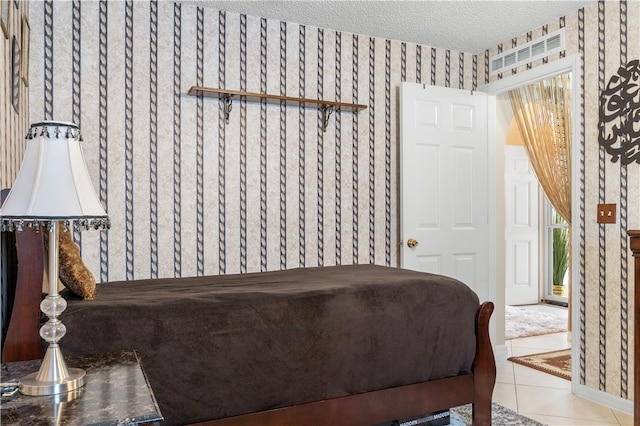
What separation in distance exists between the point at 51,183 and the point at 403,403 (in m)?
1.80

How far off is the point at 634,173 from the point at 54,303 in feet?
10.2

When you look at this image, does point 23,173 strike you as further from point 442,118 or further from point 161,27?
point 442,118

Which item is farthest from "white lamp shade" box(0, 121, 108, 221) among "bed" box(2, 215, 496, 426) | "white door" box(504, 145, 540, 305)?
"white door" box(504, 145, 540, 305)

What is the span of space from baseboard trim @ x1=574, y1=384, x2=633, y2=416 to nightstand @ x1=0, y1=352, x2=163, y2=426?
9.57 ft

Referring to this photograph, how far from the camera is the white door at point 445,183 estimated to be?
3850 mm

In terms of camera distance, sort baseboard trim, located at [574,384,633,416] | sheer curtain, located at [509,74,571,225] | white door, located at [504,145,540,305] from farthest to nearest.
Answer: white door, located at [504,145,540,305], sheer curtain, located at [509,74,571,225], baseboard trim, located at [574,384,633,416]

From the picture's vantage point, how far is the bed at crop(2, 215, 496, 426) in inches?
72.6

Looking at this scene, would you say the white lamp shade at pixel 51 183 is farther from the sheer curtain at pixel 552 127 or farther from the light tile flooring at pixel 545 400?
the sheer curtain at pixel 552 127

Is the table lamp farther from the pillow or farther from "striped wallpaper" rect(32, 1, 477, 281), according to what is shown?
"striped wallpaper" rect(32, 1, 477, 281)

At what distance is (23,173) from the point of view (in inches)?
53.2

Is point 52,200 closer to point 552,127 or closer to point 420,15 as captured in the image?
point 420,15

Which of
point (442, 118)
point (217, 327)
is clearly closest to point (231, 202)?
point (217, 327)

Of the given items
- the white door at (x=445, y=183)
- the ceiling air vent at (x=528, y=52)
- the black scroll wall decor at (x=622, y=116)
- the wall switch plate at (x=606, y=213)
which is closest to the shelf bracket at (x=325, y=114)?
the white door at (x=445, y=183)

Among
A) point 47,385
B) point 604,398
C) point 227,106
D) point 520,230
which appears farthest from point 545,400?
point 520,230
